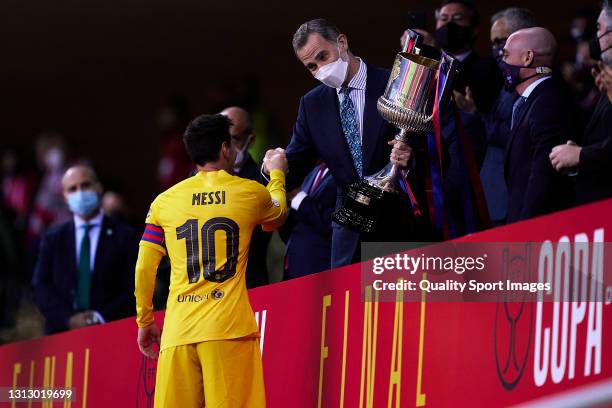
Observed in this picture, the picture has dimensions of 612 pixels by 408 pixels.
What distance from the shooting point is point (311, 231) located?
20.3 feet

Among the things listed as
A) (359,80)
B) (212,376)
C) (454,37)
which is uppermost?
(454,37)

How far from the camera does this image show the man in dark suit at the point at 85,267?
7977 mm

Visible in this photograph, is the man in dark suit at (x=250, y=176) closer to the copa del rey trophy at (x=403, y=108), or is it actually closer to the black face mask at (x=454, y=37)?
the black face mask at (x=454, y=37)

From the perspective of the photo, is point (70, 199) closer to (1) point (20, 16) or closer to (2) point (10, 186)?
(2) point (10, 186)

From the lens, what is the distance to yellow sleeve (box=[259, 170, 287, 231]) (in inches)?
204

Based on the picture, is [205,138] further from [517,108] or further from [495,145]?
[495,145]

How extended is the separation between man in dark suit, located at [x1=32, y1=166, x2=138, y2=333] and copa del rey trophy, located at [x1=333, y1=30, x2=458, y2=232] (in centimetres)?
307

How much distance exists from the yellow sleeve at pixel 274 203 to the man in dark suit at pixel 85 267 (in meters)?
2.74

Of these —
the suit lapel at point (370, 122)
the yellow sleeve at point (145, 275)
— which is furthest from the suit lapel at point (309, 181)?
the yellow sleeve at point (145, 275)

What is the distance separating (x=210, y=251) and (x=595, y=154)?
1574 millimetres

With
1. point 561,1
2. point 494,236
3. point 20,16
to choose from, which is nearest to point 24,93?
point 20,16

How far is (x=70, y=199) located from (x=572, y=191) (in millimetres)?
4159

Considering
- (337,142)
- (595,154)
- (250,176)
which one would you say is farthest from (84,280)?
(595,154)

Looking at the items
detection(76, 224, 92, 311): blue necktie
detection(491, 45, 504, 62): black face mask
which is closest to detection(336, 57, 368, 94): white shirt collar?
detection(491, 45, 504, 62): black face mask
